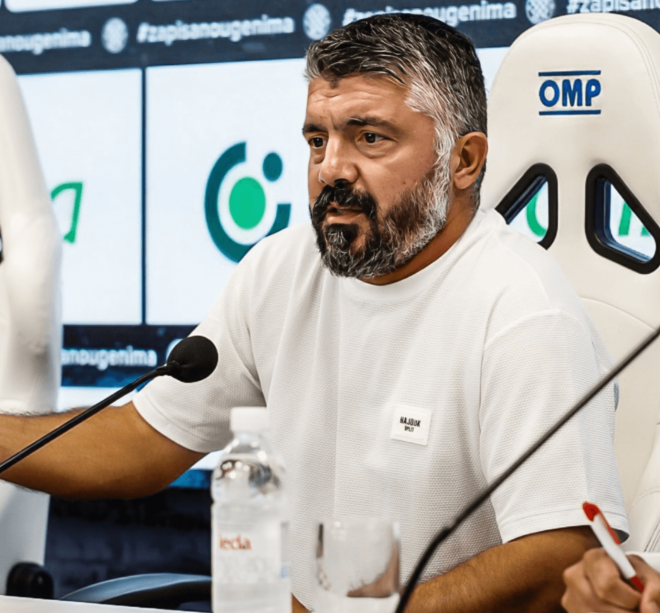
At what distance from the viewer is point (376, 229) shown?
1468mm

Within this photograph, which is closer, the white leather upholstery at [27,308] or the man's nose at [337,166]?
the man's nose at [337,166]

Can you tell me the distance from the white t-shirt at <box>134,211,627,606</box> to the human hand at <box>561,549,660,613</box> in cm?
20

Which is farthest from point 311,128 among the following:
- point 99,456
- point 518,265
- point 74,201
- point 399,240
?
point 74,201

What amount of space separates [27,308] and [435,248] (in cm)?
67

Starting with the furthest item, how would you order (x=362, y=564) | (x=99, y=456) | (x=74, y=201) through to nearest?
(x=74, y=201) < (x=99, y=456) < (x=362, y=564)

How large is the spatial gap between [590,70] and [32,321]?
955 mm

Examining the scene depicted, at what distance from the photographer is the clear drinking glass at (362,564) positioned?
0.85m

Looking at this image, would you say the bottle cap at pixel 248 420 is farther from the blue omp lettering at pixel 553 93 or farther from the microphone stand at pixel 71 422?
the blue omp lettering at pixel 553 93

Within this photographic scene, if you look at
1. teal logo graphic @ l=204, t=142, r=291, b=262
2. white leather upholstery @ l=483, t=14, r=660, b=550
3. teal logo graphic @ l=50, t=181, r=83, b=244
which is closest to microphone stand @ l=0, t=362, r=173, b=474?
white leather upholstery @ l=483, t=14, r=660, b=550

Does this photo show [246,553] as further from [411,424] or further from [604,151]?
[604,151]

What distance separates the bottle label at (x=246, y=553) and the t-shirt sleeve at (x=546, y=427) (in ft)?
1.36

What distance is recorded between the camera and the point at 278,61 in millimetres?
2539

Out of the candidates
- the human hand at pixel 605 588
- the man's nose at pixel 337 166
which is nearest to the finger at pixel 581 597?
the human hand at pixel 605 588

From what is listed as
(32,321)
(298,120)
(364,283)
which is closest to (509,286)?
(364,283)
